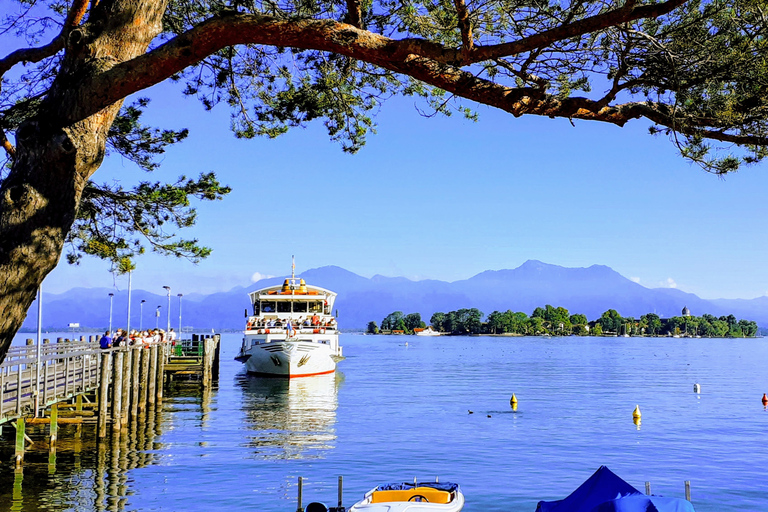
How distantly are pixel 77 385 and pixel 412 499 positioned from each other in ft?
44.8

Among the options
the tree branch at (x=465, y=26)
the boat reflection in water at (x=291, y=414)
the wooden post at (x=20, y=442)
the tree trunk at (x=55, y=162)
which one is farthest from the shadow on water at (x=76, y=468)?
the tree branch at (x=465, y=26)

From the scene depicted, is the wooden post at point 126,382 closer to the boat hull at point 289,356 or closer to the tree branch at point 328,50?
the boat hull at point 289,356

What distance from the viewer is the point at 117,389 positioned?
2222 centimetres

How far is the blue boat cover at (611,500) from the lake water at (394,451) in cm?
593

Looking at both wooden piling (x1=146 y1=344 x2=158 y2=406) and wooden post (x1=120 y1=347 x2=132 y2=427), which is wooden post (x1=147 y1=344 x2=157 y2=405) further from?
wooden post (x1=120 y1=347 x2=132 y2=427)

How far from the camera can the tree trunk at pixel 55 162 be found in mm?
5953

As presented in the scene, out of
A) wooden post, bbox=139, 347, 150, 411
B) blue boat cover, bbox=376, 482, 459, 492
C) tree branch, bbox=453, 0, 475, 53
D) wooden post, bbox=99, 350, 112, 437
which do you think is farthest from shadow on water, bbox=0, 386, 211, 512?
tree branch, bbox=453, 0, 475, 53

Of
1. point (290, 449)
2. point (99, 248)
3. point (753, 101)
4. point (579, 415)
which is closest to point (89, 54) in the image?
point (753, 101)

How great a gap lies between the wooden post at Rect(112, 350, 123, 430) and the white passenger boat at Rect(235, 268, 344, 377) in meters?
20.5

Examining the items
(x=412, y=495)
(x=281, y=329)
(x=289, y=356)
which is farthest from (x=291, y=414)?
(x=412, y=495)

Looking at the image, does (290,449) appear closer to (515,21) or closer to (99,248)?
(99,248)

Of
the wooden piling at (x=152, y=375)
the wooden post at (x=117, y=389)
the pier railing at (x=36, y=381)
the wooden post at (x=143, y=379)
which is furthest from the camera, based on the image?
the wooden piling at (x=152, y=375)

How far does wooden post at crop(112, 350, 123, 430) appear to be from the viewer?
72.0ft

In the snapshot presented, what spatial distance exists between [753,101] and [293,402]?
2995cm
